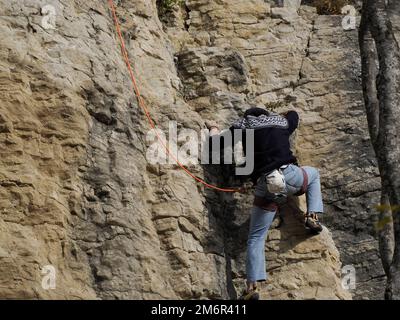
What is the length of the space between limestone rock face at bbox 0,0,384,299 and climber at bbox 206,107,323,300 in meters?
0.37

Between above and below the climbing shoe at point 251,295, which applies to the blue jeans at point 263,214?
above

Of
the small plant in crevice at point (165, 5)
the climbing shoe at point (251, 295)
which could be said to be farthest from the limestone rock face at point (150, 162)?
the climbing shoe at point (251, 295)

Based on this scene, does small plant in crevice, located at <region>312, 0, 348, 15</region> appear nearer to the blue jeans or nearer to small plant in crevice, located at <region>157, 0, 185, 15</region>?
small plant in crevice, located at <region>157, 0, 185, 15</region>

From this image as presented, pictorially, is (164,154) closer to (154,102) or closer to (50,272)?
(154,102)

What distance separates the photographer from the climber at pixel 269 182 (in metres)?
12.0

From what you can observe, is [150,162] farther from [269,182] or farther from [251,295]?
[251,295]

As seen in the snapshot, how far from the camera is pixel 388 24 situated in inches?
492

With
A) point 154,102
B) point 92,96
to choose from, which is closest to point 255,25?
point 154,102

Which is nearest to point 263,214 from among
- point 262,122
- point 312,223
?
point 312,223

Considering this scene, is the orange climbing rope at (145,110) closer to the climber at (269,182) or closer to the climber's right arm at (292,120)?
the climber at (269,182)

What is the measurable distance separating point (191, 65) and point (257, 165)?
8.44 ft

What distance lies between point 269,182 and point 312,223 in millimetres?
766

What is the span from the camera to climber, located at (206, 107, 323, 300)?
472 inches
